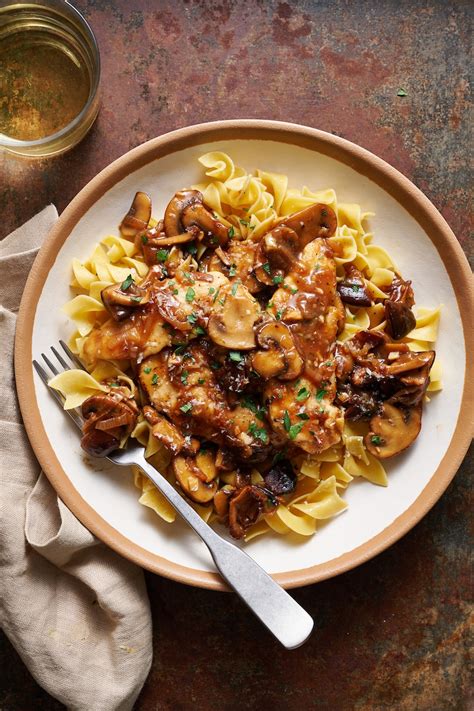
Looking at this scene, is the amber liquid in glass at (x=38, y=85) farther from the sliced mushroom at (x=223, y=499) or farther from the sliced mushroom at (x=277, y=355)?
the sliced mushroom at (x=223, y=499)

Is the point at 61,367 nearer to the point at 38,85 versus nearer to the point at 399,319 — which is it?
the point at 38,85

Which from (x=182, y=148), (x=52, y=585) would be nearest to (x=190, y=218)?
(x=182, y=148)

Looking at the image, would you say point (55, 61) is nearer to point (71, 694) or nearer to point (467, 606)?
point (71, 694)

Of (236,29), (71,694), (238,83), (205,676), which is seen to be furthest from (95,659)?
(236,29)

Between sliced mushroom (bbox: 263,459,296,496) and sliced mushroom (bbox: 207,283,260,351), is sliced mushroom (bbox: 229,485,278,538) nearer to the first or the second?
sliced mushroom (bbox: 263,459,296,496)

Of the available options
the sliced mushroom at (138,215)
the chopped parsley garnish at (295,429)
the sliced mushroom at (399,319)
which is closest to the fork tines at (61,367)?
the sliced mushroom at (138,215)

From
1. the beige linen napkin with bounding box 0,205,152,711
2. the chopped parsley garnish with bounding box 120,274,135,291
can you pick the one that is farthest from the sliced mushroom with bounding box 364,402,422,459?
the beige linen napkin with bounding box 0,205,152,711
